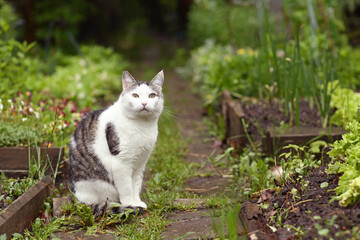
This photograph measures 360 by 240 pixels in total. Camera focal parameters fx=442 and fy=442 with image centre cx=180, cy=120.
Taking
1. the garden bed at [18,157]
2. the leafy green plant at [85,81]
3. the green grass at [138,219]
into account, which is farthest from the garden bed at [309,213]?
the leafy green plant at [85,81]

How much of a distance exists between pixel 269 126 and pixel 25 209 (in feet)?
8.21

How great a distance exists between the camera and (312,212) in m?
2.51

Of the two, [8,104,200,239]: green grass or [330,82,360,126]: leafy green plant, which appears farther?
[330,82,360,126]: leafy green plant

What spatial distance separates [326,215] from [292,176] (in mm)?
667

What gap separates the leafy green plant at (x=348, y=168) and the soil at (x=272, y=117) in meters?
1.26

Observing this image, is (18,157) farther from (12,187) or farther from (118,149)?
(118,149)

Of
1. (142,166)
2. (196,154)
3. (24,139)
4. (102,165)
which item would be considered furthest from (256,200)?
(24,139)

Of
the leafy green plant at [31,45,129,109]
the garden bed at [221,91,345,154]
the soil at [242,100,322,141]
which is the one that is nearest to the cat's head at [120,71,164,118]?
the garden bed at [221,91,345,154]

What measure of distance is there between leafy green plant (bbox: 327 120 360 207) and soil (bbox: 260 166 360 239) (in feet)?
0.18

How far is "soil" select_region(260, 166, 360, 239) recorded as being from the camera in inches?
89.1

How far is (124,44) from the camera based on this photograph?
15938 mm

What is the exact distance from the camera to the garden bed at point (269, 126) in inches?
152

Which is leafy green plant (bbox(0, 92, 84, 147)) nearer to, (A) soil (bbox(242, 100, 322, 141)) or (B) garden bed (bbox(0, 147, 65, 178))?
(B) garden bed (bbox(0, 147, 65, 178))

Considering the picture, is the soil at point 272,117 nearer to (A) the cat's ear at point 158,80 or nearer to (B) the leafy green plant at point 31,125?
(A) the cat's ear at point 158,80
